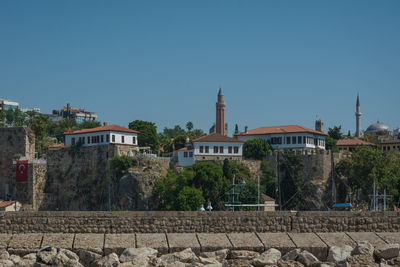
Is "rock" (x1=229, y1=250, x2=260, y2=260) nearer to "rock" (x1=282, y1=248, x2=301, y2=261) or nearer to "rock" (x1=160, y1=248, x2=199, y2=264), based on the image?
"rock" (x1=282, y1=248, x2=301, y2=261)

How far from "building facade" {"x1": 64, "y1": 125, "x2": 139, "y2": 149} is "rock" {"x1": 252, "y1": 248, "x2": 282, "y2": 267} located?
50738 mm

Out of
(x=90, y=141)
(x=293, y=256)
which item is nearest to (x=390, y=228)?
(x=293, y=256)

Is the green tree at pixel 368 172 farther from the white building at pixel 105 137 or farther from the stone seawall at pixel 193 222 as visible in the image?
the stone seawall at pixel 193 222

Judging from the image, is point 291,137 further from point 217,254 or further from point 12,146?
point 217,254

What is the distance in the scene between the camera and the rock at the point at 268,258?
1761 cm

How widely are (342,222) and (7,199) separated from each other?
171ft

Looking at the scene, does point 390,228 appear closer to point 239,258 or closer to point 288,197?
point 239,258

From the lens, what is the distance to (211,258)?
17.7 m

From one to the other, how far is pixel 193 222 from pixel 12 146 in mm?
54755

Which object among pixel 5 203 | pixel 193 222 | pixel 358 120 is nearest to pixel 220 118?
pixel 5 203

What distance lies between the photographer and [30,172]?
226 ft

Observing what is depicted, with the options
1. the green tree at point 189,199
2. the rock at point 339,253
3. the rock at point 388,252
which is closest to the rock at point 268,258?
the rock at point 339,253

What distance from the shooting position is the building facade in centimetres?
6825

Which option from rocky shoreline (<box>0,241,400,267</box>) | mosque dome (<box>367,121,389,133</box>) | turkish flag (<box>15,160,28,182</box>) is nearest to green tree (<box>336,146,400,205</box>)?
turkish flag (<box>15,160,28,182</box>)
